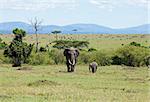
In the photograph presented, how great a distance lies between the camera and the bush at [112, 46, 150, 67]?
192 ft

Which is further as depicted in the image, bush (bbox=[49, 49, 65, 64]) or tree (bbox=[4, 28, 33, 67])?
bush (bbox=[49, 49, 65, 64])

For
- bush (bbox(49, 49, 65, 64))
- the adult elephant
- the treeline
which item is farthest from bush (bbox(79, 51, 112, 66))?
the adult elephant

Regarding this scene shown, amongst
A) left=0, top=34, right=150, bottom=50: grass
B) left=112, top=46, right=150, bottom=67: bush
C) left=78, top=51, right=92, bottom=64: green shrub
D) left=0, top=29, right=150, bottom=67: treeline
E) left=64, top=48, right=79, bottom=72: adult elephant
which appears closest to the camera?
left=64, top=48, right=79, bottom=72: adult elephant

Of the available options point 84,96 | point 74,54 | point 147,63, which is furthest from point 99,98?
point 147,63

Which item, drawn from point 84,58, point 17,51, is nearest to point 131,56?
point 84,58

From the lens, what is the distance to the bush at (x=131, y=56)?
192 feet

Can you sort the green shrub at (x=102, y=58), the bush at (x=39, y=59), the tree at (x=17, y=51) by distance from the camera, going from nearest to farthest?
the tree at (x=17, y=51), the green shrub at (x=102, y=58), the bush at (x=39, y=59)

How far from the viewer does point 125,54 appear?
59875 mm

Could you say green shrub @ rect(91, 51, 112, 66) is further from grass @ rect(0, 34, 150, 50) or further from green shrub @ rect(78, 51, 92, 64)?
grass @ rect(0, 34, 150, 50)

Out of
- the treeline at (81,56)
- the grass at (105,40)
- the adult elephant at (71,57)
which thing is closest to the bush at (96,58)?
the treeline at (81,56)

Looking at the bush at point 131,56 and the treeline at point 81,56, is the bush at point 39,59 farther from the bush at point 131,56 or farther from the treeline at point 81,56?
the bush at point 131,56

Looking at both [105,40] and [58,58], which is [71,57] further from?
[105,40]

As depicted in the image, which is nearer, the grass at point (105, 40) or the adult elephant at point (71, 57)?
the adult elephant at point (71, 57)

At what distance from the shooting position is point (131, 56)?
59062 mm
